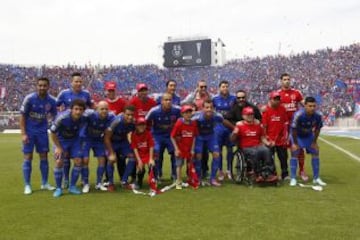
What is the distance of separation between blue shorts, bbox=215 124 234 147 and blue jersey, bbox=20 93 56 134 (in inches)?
127

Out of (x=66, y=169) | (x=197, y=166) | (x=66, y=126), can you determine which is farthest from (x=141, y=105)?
(x=66, y=169)

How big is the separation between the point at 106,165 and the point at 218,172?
2371mm

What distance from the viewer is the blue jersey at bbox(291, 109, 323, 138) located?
8.06 meters

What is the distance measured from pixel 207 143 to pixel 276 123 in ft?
4.58

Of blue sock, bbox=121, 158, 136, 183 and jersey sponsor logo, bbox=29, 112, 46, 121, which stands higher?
jersey sponsor logo, bbox=29, 112, 46, 121

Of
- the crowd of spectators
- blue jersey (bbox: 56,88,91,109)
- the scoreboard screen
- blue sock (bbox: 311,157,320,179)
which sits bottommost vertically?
blue sock (bbox: 311,157,320,179)

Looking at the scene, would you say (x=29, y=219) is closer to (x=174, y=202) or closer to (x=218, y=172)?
(x=174, y=202)

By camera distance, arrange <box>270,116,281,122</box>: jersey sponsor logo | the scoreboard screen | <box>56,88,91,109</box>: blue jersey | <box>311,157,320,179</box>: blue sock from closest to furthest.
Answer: <box>56,88,91,109</box>: blue jersey < <box>311,157,320,179</box>: blue sock < <box>270,116,281,122</box>: jersey sponsor logo < the scoreboard screen

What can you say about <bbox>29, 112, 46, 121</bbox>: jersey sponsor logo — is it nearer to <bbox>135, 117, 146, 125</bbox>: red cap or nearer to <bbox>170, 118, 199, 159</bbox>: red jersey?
<bbox>135, 117, 146, 125</bbox>: red cap

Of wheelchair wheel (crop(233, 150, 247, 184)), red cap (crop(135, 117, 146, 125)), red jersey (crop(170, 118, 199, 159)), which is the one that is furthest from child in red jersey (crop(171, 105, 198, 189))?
wheelchair wheel (crop(233, 150, 247, 184))

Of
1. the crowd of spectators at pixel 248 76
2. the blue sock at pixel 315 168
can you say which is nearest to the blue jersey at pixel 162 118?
the blue sock at pixel 315 168

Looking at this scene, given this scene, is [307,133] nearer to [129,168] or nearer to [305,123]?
[305,123]

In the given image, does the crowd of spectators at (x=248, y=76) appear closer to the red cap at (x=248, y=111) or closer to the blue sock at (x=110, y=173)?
the red cap at (x=248, y=111)

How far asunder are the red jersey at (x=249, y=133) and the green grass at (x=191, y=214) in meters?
0.84
